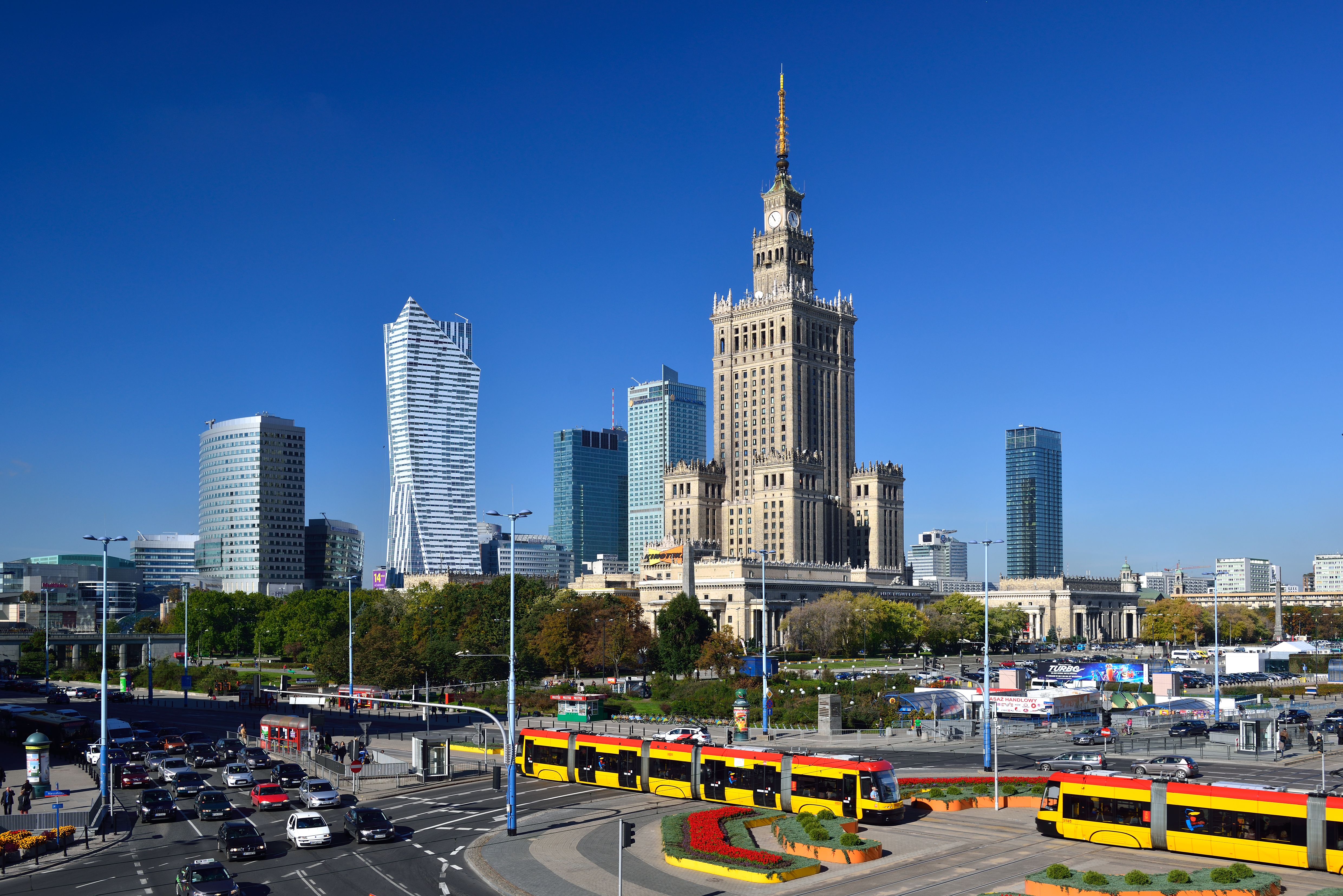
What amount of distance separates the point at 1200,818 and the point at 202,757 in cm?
5605

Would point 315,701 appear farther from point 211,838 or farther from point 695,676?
point 211,838

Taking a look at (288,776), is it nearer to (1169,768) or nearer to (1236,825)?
(1236,825)

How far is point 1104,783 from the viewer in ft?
147

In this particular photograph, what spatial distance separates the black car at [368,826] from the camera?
153 feet

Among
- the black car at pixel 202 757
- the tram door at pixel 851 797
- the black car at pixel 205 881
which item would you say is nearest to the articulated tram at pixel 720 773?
the tram door at pixel 851 797

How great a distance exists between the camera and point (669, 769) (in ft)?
183

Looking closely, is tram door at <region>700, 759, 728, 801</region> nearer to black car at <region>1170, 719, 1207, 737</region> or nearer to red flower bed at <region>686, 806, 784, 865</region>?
red flower bed at <region>686, 806, 784, 865</region>

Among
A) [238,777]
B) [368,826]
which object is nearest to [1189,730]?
[368,826]

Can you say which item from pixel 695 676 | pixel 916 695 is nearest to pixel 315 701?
pixel 695 676

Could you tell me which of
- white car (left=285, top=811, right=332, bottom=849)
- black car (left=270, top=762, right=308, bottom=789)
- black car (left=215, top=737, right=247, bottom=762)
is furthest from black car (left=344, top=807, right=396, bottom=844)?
black car (left=215, top=737, right=247, bottom=762)

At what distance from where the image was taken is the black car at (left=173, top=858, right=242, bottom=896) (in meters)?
36.6

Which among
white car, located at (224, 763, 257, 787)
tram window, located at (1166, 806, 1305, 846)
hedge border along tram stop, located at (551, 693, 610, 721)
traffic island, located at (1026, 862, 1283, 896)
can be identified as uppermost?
tram window, located at (1166, 806, 1305, 846)

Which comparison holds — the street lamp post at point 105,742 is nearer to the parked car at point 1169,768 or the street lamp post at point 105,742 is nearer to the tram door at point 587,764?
the tram door at point 587,764

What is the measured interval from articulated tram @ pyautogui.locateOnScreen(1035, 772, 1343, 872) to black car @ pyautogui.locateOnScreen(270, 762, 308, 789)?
3751 cm
